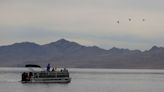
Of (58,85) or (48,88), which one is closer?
(48,88)

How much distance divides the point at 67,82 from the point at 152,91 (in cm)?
1831

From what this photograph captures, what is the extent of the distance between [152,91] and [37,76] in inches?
890

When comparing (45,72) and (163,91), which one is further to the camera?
(45,72)

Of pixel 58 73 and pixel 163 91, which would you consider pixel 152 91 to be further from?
pixel 58 73

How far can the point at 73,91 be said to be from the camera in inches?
3748

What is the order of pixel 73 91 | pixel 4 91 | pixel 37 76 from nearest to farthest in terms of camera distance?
pixel 4 91, pixel 73 91, pixel 37 76

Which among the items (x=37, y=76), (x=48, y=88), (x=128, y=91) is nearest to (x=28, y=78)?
(x=37, y=76)

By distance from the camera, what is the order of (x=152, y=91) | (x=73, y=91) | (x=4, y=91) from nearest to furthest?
(x=4, y=91) → (x=73, y=91) → (x=152, y=91)

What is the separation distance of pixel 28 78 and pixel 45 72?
3758mm

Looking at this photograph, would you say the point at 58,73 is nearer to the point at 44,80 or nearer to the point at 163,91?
the point at 44,80

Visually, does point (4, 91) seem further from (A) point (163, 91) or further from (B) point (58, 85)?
(A) point (163, 91)

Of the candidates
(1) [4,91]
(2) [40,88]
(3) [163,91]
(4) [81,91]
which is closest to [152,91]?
(3) [163,91]

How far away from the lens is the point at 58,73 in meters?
109

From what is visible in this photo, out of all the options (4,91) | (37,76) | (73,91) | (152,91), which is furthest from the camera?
(37,76)
